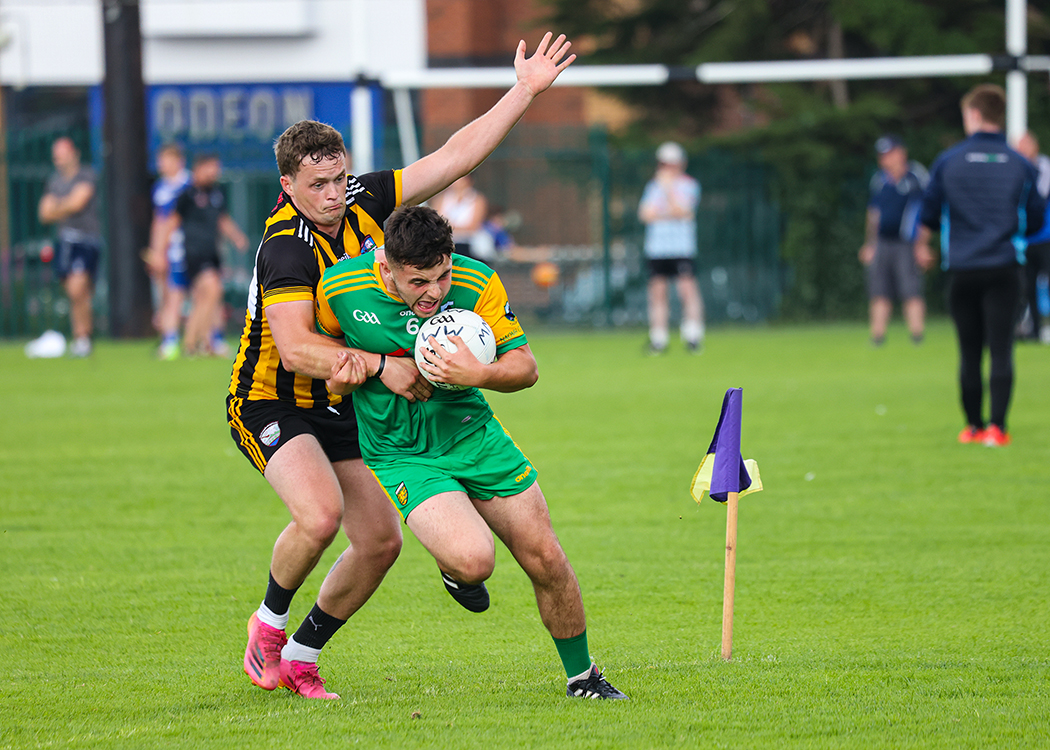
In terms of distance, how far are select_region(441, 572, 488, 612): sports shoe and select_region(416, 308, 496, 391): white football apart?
2.12 ft

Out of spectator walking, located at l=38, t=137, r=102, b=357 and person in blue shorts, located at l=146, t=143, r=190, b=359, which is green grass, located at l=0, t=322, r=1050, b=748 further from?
spectator walking, located at l=38, t=137, r=102, b=357

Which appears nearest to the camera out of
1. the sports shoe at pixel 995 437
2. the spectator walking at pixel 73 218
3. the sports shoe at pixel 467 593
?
the sports shoe at pixel 467 593

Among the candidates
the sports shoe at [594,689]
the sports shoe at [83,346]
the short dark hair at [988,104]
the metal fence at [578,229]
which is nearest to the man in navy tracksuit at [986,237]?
the short dark hair at [988,104]

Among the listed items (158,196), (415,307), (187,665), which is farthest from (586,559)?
(158,196)

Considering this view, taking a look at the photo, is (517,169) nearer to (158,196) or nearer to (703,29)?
(703,29)

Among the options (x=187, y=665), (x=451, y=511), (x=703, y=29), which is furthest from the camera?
(x=703, y=29)

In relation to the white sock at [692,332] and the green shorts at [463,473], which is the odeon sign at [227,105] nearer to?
the white sock at [692,332]

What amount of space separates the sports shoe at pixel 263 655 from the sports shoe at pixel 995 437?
6214 millimetres

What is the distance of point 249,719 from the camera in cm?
424

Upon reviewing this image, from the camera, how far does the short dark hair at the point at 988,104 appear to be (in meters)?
9.23

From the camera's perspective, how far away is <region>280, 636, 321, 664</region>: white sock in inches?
182

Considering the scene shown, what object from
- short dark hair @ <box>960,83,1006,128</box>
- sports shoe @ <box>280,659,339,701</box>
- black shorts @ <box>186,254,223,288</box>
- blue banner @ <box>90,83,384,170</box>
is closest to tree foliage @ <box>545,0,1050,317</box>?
blue banner @ <box>90,83,384,170</box>

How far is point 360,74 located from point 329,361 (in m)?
14.2

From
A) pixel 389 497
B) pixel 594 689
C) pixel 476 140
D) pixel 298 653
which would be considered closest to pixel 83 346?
pixel 476 140
